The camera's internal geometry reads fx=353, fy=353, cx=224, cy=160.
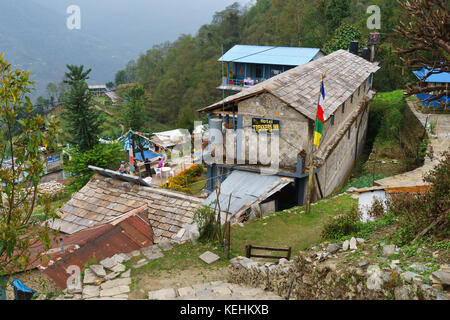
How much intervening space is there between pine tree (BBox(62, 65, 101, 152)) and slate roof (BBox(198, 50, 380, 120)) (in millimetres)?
15839

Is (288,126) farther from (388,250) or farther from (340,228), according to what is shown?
(388,250)

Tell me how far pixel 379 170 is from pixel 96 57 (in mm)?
177562

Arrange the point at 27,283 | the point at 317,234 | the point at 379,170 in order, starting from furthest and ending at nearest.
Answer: the point at 379,170 → the point at 317,234 → the point at 27,283

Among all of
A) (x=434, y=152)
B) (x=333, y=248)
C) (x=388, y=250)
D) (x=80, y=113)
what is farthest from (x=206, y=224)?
(x=80, y=113)

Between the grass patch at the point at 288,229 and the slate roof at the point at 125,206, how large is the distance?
1573 millimetres

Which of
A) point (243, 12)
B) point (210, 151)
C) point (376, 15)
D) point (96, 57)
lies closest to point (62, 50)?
point (96, 57)

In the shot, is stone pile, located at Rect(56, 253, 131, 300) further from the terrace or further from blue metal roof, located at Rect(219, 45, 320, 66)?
blue metal roof, located at Rect(219, 45, 320, 66)

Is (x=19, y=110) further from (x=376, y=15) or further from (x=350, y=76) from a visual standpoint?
(x=376, y=15)

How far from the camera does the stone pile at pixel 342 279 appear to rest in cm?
532

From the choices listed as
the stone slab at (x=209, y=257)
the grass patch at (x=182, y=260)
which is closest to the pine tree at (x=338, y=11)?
the grass patch at (x=182, y=260)

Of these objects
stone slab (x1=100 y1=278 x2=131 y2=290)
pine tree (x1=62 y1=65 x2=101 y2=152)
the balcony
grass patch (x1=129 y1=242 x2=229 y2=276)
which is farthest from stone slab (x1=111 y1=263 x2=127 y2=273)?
the balcony

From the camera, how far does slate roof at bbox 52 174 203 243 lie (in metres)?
9.99

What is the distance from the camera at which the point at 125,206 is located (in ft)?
35.6
